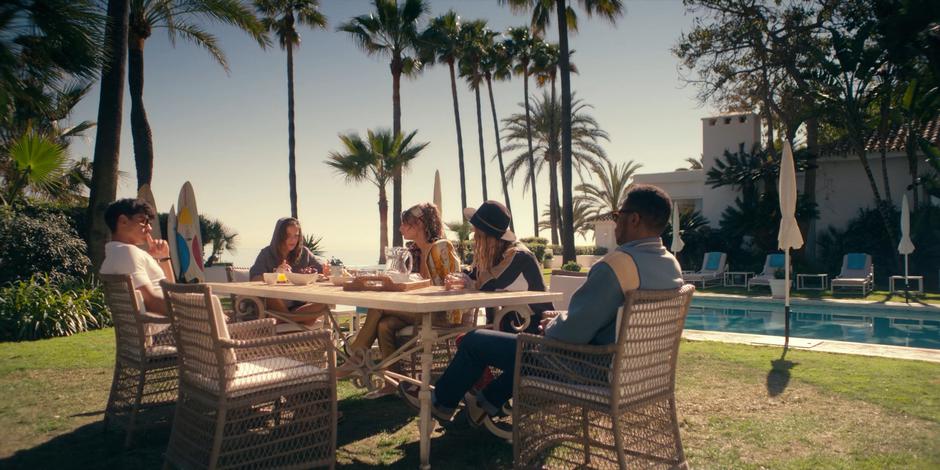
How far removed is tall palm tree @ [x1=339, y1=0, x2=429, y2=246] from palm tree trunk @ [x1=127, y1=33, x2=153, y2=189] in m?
13.4

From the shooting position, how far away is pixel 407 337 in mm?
4539

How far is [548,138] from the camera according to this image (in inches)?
1394

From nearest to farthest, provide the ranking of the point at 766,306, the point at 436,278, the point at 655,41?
the point at 436,278 < the point at 766,306 < the point at 655,41

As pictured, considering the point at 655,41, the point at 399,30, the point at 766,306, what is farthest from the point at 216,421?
the point at 399,30

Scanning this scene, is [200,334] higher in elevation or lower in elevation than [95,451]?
higher

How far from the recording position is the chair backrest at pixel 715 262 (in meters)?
18.2

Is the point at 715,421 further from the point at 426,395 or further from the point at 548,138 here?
the point at 548,138

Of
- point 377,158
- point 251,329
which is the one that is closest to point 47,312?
point 251,329

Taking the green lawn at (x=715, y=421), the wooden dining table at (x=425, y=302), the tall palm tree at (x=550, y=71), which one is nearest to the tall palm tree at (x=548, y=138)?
the tall palm tree at (x=550, y=71)

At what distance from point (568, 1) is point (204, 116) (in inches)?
432

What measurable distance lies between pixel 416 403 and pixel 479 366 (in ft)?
1.99

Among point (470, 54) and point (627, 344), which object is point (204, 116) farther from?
point (470, 54)

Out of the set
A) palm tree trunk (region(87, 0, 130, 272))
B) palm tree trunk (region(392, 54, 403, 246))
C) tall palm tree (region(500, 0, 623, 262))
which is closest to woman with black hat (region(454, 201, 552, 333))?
palm tree trunk (region(87, 0, 130, 272))

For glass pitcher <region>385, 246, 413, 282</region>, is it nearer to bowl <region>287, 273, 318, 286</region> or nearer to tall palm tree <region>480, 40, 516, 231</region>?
bowl <region>287, 273, 318, 286</region>
